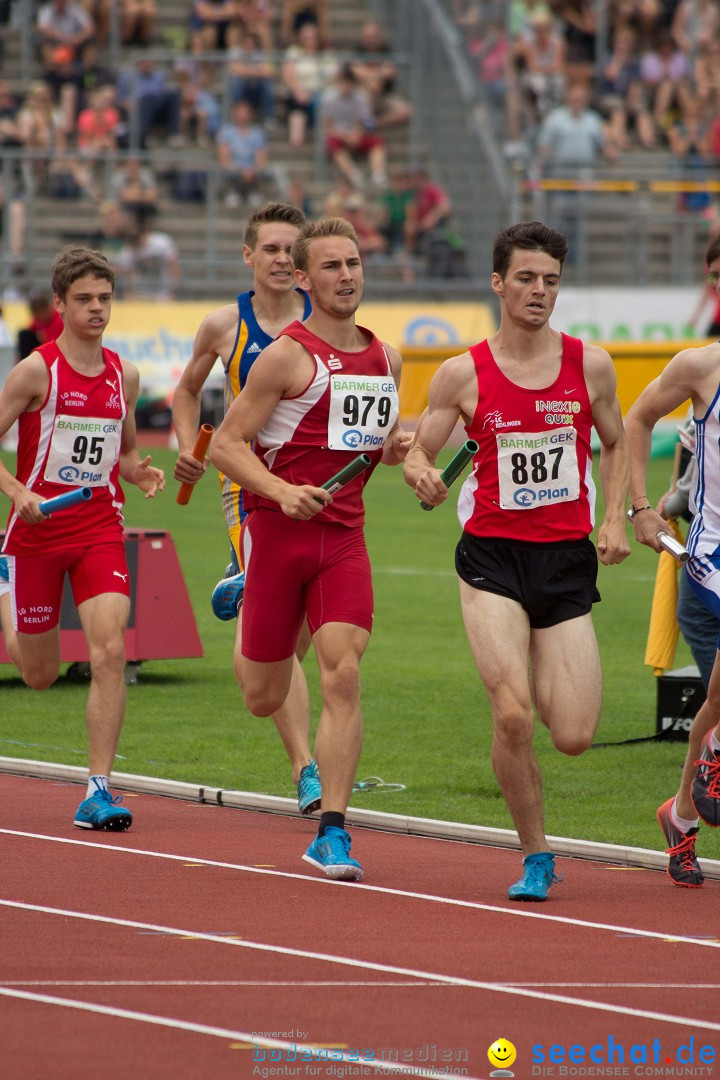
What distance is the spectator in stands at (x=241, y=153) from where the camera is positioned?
29375 millimetres

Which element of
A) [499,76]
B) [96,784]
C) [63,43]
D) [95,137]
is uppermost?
[63,43]

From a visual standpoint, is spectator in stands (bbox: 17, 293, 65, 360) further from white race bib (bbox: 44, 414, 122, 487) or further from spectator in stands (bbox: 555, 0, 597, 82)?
spectator in stands (bbox: 555, 0, 597, 82)

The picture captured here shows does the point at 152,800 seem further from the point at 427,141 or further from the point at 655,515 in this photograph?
the point at 427,141

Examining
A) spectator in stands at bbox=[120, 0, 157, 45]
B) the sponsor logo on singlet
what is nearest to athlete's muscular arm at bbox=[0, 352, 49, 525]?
the sponsor logo on singlet

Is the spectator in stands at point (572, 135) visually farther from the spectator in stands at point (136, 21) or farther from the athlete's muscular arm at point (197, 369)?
the athlete's muscular arm at point (197, 369)

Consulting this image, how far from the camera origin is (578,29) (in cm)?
3241

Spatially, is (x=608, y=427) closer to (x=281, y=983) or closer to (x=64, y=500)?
(x=64, y=500)

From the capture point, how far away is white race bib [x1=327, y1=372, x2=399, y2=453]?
7.23m

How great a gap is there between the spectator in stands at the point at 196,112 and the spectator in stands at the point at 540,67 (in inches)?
192

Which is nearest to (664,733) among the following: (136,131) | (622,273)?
(622,273)

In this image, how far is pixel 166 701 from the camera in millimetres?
11164

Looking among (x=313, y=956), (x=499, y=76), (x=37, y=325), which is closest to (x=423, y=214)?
(x=499, y=76)

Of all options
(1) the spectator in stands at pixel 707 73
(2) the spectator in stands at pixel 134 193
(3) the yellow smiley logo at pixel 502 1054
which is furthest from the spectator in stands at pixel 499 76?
(3) the yellow smiley logo at pixel 502 1054

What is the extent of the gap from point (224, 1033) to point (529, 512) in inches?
98.0
